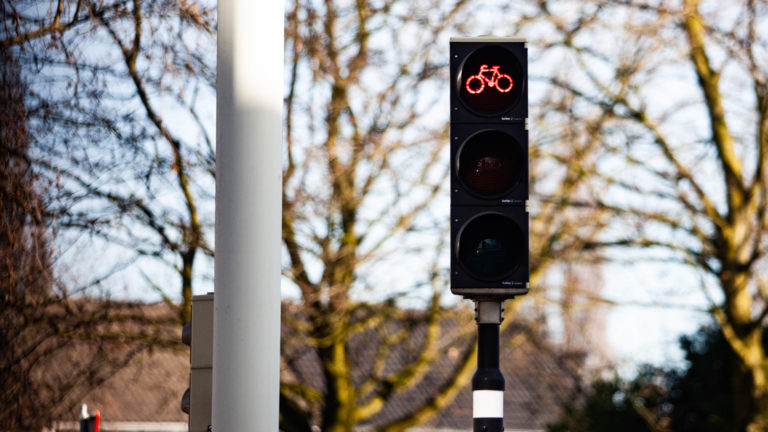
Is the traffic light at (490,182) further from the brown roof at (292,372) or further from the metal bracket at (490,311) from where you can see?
the brown roof at (292,372)

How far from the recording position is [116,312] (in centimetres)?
1222

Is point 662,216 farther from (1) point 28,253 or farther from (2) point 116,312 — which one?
(1) point 28,253

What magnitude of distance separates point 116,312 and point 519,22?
5.84 meters

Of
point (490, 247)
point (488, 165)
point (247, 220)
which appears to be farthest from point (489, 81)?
point (247, 220)

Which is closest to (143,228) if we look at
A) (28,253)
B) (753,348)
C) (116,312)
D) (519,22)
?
(116,312)

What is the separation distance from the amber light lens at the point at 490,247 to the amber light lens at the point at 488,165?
13 centimetres

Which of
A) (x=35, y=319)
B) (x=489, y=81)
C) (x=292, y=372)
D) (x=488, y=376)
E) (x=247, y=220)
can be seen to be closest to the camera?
(x=247, y=220)

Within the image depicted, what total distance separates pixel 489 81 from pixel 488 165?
38 centimetres

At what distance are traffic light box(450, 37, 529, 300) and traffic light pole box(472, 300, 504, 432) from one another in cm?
17

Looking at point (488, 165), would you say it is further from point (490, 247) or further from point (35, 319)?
point (35, 319)

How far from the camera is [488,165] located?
4.96 metres

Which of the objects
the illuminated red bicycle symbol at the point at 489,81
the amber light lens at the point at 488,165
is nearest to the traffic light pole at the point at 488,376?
the amber light lens at the point at 488,165

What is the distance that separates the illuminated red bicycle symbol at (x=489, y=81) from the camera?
505 cm

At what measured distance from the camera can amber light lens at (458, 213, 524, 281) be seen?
16.1 feet
